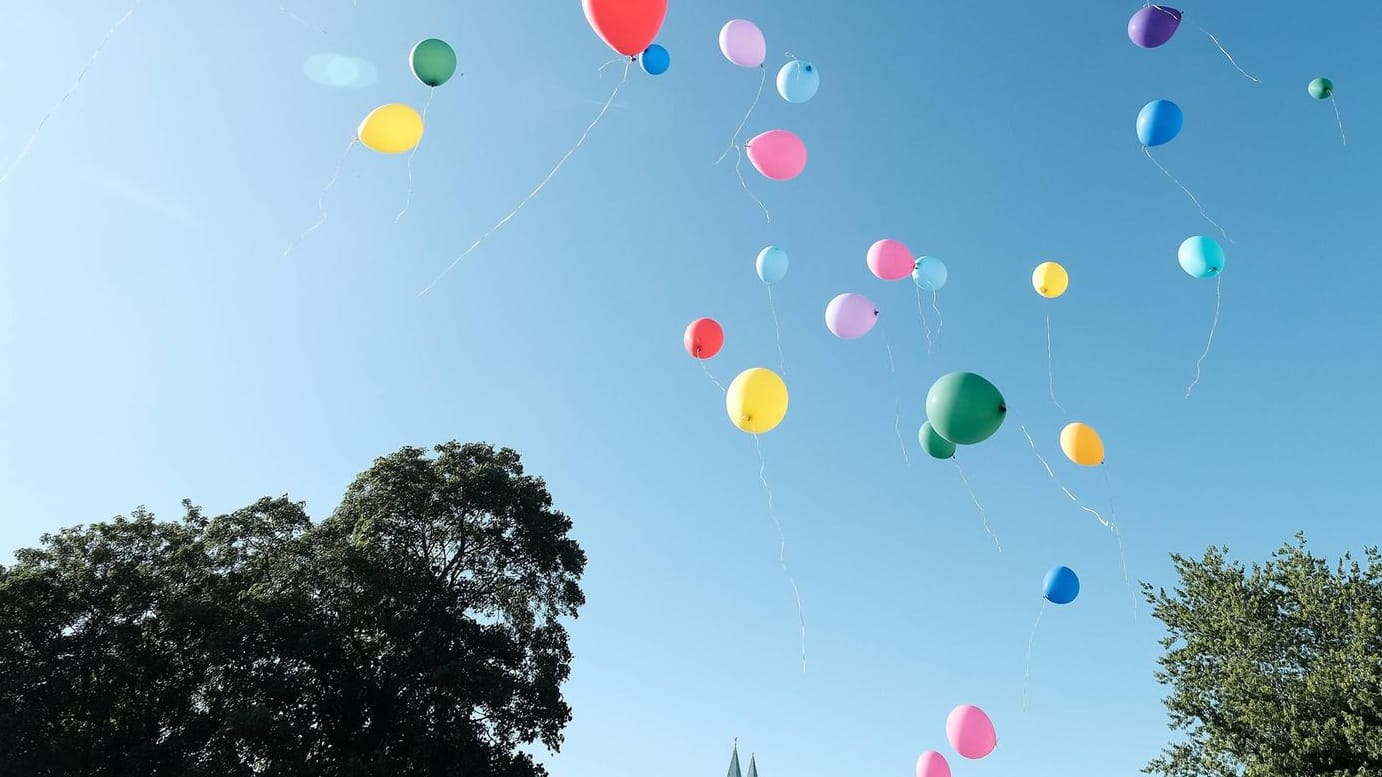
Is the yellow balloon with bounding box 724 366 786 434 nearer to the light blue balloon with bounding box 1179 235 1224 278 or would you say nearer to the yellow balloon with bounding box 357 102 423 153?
the yellow balloon with bounding box 357 102 423 153

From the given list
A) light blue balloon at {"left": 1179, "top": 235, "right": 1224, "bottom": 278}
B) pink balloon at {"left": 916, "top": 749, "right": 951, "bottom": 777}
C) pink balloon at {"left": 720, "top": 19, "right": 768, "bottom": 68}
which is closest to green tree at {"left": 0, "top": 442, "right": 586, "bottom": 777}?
pink balloon at {"left": 916, "top": 749, "right": 951, "bottom": 777}

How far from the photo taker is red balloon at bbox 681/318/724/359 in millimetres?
9148

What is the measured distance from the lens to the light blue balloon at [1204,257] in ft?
29.7

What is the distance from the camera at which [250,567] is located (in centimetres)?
1438

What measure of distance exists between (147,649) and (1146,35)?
1844 centimetres

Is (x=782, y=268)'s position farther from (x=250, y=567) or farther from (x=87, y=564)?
(x=87, y=564)

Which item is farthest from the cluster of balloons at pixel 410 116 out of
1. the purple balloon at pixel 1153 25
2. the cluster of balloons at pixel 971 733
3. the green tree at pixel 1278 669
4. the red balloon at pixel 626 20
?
the green tree at pixel 1278 669

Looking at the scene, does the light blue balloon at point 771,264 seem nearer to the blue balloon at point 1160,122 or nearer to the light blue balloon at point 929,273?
the light blue balloon at point 929,273

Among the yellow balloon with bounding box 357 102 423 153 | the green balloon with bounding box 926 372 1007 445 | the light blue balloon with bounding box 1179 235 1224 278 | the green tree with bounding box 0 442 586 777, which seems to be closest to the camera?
the green balloon with bounding box 926 372 1007 445

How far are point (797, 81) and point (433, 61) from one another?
15.0ft

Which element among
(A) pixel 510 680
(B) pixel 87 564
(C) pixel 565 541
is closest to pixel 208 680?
(B) pixel 87 564

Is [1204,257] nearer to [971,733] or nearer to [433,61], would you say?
[971,733]

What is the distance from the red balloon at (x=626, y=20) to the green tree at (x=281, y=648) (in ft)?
34.0

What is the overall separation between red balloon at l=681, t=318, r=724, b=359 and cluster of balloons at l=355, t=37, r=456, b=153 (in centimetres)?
384
